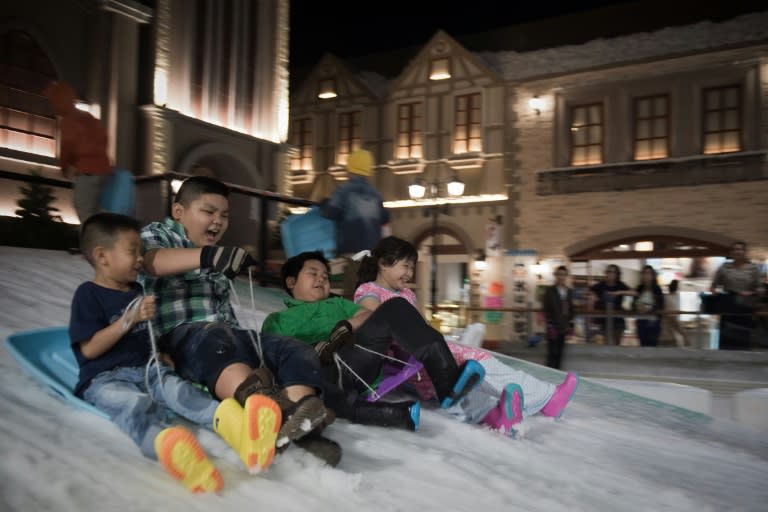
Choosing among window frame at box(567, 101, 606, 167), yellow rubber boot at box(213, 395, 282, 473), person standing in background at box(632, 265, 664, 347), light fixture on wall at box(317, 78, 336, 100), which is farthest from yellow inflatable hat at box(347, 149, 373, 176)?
light fixture on wall at box(317, 78, 336, 100)

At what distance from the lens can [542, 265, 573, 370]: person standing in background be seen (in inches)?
356

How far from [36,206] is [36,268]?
218 cm

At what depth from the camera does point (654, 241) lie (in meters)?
14.5

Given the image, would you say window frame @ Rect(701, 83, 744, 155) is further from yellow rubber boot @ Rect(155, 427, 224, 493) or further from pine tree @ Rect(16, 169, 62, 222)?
yellow rubber boot @ Rect(155, 427, 224, 493)

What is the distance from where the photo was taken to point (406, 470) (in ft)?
8.20

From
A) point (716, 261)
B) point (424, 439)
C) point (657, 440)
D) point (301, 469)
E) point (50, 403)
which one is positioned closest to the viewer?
point (301, 469)

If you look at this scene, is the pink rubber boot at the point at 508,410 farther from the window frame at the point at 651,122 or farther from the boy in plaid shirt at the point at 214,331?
the window frame at the point at 651,122

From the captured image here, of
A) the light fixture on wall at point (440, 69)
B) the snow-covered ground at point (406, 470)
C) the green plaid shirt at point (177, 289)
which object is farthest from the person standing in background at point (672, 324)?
the light fixture on wall at point (440, 69)

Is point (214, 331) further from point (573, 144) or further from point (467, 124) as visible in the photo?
point (467, 124)

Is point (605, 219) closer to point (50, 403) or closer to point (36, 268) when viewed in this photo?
point (36, 268)

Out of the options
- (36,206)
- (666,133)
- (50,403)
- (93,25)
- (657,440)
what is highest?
(93,25)

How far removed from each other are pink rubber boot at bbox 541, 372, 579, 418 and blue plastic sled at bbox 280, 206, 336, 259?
2637 mm

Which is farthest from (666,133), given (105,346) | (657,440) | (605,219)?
(105,346)

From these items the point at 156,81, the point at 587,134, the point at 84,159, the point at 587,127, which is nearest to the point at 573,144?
the point at 587,134
